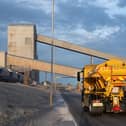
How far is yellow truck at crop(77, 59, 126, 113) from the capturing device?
92.2 ft

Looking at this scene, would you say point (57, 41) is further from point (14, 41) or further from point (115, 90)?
point (115, 90)

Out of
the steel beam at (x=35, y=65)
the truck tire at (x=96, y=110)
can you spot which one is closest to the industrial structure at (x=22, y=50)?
the steel beam at (x=35, y=65)

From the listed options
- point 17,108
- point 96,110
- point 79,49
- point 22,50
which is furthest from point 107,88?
point 79,49

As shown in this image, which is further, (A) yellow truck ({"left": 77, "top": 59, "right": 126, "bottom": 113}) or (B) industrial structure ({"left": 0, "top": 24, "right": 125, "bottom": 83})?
(B) industrial structure ({"left": 0, "top": 24, "right": 125, "bottom": 83})

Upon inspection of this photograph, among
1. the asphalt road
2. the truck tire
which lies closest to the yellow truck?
the truck tire

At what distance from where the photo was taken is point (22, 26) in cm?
11394

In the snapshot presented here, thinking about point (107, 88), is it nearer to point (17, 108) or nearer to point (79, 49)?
point (17, 108)

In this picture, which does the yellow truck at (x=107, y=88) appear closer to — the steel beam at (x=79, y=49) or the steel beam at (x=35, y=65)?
the steel beam at (x=35, y=65)

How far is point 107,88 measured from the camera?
1136 inches

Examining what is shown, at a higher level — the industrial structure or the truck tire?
the industrial structure

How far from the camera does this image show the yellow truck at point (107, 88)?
28106 mm

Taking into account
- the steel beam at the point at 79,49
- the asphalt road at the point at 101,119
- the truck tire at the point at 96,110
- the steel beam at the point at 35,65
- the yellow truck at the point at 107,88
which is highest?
the steel beam at the point at 79,49

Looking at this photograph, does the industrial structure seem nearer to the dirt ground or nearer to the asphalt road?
the dirt ground

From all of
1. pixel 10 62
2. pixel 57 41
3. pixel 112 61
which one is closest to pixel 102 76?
pixel 112 61
